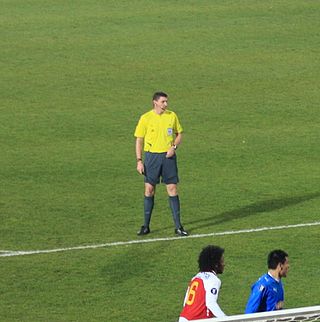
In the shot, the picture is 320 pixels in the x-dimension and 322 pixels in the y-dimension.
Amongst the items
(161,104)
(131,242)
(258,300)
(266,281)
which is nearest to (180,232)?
(131,242)

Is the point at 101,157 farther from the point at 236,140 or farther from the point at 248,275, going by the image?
the point at 248,275

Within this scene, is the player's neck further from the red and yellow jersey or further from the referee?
the referee

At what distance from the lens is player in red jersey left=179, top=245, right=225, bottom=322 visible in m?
12.5

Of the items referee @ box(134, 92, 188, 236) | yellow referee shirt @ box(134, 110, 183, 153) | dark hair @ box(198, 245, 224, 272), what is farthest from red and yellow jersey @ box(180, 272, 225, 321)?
yellow referee shirt @ box(134, 110, 183, 153)

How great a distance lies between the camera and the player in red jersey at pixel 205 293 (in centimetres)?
1251

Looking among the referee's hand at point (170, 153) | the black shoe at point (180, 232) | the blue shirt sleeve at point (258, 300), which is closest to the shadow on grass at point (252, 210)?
the black shoe at point (180, 232)

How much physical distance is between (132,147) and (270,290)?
1273cm

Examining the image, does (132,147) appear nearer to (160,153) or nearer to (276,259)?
(160,153)

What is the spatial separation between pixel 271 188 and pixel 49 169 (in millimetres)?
4297

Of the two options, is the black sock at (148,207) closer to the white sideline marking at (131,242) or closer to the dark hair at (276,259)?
the white sideline marking at (131,242)

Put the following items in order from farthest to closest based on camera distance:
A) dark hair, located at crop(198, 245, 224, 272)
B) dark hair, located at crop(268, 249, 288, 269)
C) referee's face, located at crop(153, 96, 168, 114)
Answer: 1. referee's face, located at crop(153, 96, 168, 114)
2. dark hair, located at crop(268, 249, 288, 269)
3. dark hair, located at crop(198, 245, 224, 272)

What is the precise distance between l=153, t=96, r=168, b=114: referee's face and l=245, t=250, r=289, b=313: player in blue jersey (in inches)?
247

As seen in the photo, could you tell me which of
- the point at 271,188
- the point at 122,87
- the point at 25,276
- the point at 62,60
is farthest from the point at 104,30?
the point at 25,276

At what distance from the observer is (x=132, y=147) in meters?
25.2
